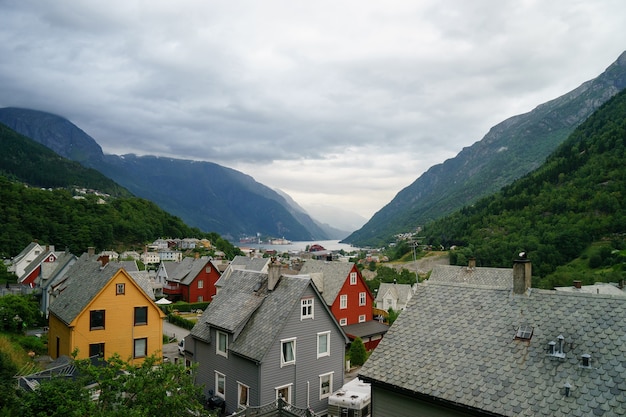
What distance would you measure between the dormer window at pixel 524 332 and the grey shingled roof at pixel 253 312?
1329cm

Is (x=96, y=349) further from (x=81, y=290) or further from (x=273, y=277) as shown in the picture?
(x=273, y=277)

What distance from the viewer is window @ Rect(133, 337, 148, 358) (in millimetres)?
36094

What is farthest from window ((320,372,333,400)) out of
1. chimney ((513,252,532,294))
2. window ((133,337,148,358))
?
window ((133,337,148,358))

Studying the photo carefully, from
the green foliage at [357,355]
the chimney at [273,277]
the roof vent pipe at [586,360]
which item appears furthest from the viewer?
the green foliage at [357,355]

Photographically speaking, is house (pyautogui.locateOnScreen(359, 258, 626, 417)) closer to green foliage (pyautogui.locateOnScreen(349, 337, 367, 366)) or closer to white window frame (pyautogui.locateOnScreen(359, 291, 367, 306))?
green foliage (pyautogui.locateOnScreen(349, 337, 367, 366))

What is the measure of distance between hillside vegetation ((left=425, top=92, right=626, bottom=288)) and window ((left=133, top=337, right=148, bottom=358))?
306 ft

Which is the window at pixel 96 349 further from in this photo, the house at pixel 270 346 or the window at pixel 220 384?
the window at pixel 220 384

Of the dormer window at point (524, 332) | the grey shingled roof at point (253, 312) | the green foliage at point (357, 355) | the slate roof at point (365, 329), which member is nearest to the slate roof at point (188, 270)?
the slate roof at point (365, 329)

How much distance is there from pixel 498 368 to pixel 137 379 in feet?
40.8

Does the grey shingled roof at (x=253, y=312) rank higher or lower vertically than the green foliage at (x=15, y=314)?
higher

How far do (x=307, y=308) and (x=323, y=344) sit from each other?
9.91 feet

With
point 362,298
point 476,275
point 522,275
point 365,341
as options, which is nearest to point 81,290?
point 365,341

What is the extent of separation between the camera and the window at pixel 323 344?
1071 inches

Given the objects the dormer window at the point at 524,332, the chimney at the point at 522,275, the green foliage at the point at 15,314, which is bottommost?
the green foliage at the point at 15,314
